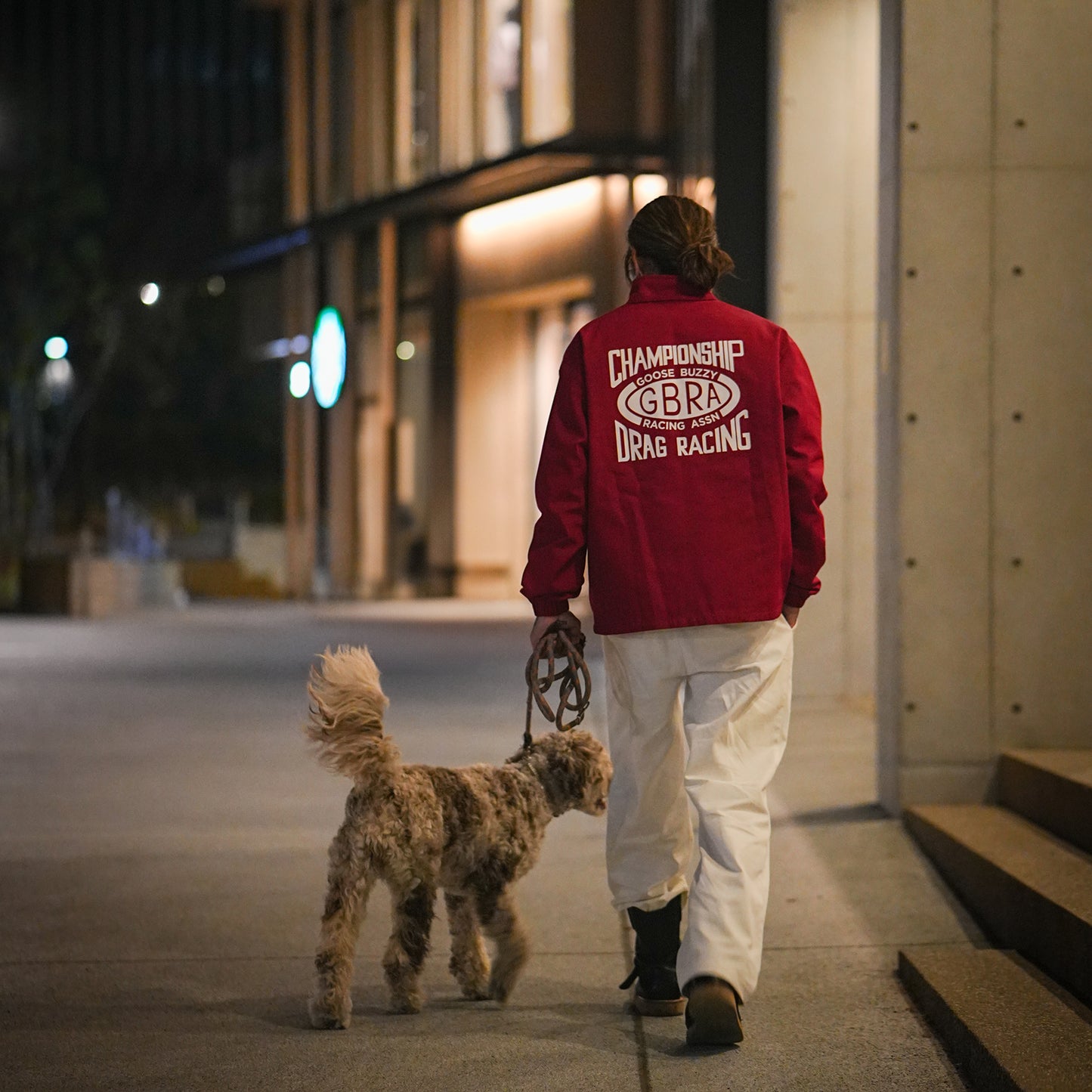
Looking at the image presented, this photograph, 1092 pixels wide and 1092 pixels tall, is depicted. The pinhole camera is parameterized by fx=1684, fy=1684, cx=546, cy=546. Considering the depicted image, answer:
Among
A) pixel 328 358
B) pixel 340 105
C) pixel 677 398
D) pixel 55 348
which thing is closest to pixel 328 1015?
pixel 677 398

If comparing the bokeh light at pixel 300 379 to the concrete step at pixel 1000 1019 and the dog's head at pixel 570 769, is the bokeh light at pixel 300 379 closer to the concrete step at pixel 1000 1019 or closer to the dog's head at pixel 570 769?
the dog's head at pixel 570 769

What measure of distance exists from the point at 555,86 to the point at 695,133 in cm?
995

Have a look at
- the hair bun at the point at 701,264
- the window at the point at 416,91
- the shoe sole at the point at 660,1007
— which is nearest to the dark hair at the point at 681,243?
the hair bun at the point at 701,264

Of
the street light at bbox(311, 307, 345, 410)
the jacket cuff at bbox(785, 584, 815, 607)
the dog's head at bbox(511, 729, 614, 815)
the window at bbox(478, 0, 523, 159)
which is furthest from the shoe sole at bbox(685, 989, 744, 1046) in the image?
the street light at bbox(311, 307, 345, 410)

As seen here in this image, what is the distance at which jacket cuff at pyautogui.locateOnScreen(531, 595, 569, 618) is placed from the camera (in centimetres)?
428

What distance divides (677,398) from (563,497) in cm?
38

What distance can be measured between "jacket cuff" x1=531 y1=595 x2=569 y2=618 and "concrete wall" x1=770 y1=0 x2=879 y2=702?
6651 millimetres

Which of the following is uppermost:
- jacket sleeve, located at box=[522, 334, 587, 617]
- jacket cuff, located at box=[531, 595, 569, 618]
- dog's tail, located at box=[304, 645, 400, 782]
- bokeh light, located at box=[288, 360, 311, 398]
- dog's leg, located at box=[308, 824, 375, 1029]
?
bokeh light, located at box=[288, 360, 311, 398]

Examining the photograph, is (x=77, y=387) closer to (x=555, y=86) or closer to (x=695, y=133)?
(x=555, y=86)

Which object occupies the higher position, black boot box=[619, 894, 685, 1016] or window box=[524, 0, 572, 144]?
window box=[524, 0, 572, 144]

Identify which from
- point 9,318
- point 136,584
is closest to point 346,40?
point 136,584

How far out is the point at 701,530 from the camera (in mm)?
4211

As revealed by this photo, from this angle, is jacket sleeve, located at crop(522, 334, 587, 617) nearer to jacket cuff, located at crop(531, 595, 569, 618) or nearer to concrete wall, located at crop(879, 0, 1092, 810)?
jacket cuff, located at crop(531, 595, 569, 618)

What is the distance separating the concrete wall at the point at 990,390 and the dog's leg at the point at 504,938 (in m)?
2.84
